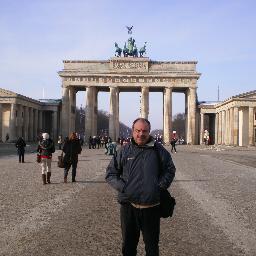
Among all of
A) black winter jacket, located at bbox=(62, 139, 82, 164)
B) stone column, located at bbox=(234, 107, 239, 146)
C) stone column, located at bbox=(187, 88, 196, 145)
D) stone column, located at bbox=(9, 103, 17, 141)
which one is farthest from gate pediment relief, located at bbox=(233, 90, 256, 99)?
black winter jacket, located at bbox=(62, 139, 82, 164)

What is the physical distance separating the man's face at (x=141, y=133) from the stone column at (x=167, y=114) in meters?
76.9

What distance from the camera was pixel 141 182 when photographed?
504 centimetres

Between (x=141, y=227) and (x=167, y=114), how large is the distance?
78.5m

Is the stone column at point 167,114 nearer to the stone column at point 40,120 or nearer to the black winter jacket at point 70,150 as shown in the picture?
the stone column at point 40,120

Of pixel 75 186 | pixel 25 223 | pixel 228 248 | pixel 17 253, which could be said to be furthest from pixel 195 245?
pixel 75 186

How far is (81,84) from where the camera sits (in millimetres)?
84062

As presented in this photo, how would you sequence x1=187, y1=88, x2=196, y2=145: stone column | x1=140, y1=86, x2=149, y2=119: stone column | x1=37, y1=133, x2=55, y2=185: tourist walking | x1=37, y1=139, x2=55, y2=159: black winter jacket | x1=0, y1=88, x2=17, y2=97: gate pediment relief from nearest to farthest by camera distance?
x1=37, y1=133, x2=55, y2=185: tourist walking → x1=37, y1=139, x2=55, y2=159: black winter jacket → x1=0, y1=88, x2=17, y2=97: gate pediment relief → x1=140, y1=86, x2=149, y2=119: stone column → x1=187, y1=88, x2=196, y2=145: stone column

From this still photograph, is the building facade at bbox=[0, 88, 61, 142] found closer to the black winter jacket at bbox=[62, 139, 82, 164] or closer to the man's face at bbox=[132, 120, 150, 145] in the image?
the black winter jacket at bbox=[62, 139, 82, 164]

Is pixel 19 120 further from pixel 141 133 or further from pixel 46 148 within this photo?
pixel 141 133

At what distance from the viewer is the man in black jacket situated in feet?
16.5

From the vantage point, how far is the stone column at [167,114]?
82.4m

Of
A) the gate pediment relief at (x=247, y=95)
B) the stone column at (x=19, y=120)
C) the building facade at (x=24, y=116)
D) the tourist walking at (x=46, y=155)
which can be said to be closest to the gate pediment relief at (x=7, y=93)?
the building facade at (x=24, y=116)

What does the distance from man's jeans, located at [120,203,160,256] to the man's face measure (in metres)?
0.69

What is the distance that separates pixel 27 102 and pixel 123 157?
264 feet
